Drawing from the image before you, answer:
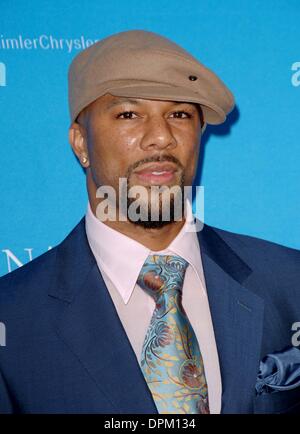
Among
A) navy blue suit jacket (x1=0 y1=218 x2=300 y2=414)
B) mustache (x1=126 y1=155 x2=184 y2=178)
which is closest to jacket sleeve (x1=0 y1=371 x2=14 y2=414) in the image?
navy blue suit jacket (x1=0 y1=218 x2=300 y2=414)

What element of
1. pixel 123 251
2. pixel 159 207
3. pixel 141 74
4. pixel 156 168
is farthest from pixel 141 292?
pixel 141 74

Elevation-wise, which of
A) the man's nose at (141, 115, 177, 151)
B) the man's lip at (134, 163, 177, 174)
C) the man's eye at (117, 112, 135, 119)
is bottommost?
the man's lip at (134, 163, 177, 174)

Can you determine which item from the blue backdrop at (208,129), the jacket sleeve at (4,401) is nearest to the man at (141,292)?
the jacket sleeve at (4,401)

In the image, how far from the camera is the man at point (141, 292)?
1410 millimetres

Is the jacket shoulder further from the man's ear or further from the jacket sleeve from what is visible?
the jacket sleeve

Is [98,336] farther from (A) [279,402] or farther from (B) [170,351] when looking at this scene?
(A) [279,402]

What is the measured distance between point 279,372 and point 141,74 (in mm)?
904

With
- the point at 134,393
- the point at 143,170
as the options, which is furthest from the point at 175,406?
the point at 143,170

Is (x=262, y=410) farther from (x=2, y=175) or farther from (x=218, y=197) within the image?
(x=2, y=175)

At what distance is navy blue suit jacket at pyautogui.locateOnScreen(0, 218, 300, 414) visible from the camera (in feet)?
4.58

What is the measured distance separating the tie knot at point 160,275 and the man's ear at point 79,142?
35 cm

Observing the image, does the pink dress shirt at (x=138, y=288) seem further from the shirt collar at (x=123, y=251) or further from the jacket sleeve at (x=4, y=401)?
the jacket sleeve at (x=4, y=401)

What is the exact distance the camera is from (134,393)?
1.37 m
